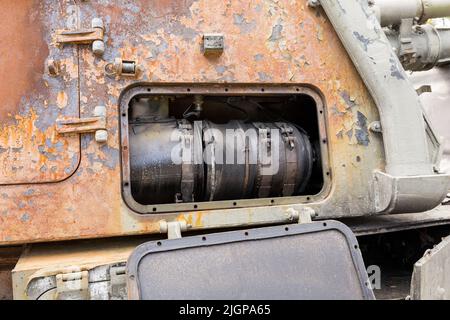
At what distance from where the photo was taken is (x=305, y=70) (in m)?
2.18

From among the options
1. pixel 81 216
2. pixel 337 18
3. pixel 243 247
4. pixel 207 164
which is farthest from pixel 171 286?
pixel 337 18

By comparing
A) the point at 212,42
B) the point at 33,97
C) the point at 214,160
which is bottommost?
the point at 214,160

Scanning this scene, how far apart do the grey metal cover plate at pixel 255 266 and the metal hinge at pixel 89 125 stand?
50cm

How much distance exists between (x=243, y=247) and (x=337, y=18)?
1128 mm

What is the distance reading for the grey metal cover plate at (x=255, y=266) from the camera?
165 cm

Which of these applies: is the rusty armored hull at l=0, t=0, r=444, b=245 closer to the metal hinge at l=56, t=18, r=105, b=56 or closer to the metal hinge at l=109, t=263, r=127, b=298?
the metal hinge at l=56, t=18, r=105, b=56

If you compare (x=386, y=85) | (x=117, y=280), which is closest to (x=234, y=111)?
(x=386, y=85)

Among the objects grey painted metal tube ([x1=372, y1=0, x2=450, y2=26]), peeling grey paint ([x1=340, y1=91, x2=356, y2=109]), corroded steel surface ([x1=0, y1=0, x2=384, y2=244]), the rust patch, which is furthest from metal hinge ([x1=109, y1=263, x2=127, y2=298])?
grey painted metal tube ([x1=372, y1=0, x2=450, y2=26])

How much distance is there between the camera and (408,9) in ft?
8.78

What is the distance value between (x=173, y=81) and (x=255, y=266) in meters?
0.83

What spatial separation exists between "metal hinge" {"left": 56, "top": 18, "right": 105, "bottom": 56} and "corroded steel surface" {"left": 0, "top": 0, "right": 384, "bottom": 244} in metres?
0.03

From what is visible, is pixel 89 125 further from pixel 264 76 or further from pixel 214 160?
pixel 264 76

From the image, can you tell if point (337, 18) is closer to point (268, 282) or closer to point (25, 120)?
point (268, 282)

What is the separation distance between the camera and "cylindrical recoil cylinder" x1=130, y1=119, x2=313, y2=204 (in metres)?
2.07
